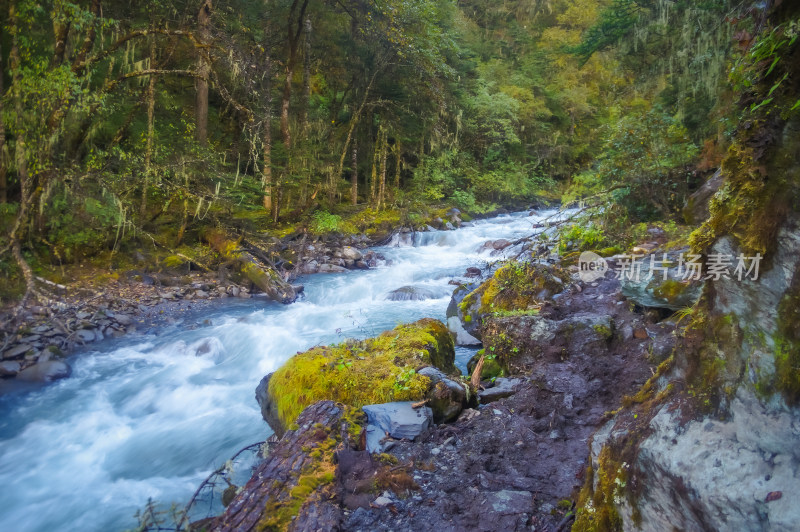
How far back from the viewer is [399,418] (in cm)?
351

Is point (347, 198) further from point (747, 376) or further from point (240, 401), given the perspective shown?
point (747, 376)

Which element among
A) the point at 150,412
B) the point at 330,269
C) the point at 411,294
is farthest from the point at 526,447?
the point at 330,269

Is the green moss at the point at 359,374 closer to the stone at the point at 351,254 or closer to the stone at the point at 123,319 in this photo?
the stone at the point at 123,319

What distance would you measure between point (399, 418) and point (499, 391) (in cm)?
132

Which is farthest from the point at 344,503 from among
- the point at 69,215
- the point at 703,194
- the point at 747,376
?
the point at 69,215

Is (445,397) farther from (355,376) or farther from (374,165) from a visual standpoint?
(374,165)

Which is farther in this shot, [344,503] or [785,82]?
[344,503]

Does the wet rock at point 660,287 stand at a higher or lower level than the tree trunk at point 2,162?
lower

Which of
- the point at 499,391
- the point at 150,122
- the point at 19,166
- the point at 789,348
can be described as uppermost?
the point at 150,122

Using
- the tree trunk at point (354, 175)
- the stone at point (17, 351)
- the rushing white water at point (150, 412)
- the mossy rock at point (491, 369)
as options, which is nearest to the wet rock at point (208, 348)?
the rushing white water at point (150, 412)

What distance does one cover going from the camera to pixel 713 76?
8.49 meters

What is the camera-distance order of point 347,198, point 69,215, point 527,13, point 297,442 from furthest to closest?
1. point 527,13
2. point 347,198
3. point 69,215
4. point 297,442

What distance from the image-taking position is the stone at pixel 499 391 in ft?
13.9

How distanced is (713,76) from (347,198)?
14.3m
